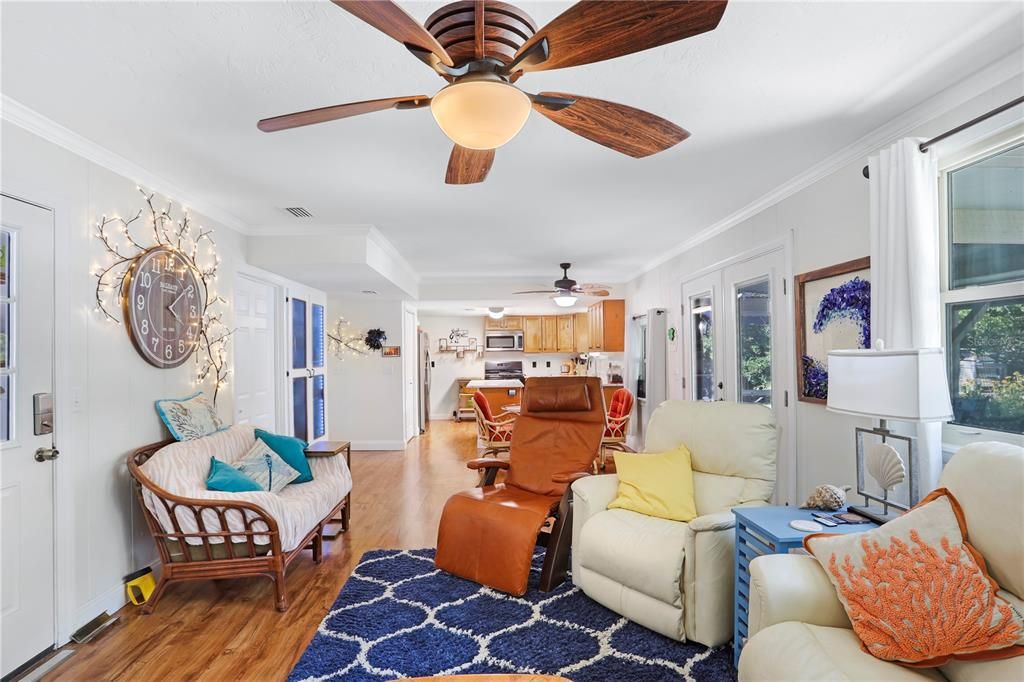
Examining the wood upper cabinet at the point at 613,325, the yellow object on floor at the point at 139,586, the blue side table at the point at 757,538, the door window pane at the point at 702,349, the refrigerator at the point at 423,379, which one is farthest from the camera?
the refrigerator at the point at 423,379

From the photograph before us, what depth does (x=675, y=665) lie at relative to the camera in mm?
2170

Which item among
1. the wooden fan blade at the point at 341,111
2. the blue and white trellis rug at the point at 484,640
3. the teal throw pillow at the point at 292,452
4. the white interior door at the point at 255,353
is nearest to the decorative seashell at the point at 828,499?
the blue and white trellis rug at the point at 484,640

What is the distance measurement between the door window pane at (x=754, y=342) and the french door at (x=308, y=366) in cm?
422

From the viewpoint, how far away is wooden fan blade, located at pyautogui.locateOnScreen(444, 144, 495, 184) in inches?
77.4

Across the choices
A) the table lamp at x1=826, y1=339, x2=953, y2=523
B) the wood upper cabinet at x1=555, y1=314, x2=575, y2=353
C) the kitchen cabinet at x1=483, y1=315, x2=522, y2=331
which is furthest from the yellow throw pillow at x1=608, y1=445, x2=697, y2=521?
the kitchen cabinet at x1=483, y1=315, x2=522, y2=331

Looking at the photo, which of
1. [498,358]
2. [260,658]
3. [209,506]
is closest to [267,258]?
[209,506]

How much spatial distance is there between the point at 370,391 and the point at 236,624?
4536 mm

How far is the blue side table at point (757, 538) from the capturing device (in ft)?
6.31

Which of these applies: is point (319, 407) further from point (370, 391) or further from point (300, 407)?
point (370, 391)

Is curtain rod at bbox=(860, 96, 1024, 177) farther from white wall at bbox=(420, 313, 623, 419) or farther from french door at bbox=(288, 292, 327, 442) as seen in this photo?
white wall at bbox=(420, 313, 623, 419)

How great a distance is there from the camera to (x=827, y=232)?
120 inches

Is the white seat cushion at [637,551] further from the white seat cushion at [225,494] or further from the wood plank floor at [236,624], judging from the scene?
the white seat cushion at [225,494]

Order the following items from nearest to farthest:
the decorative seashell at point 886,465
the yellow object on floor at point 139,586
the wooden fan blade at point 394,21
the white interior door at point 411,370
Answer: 1. the wooden fan blade at point 394,21
2. the decorative seashell at point 886,465
3. the yellow object on floor at point 139,586
4. the white interior door at point 411,370

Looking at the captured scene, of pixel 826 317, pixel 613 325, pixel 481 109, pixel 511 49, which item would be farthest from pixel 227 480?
pixel 613 325
